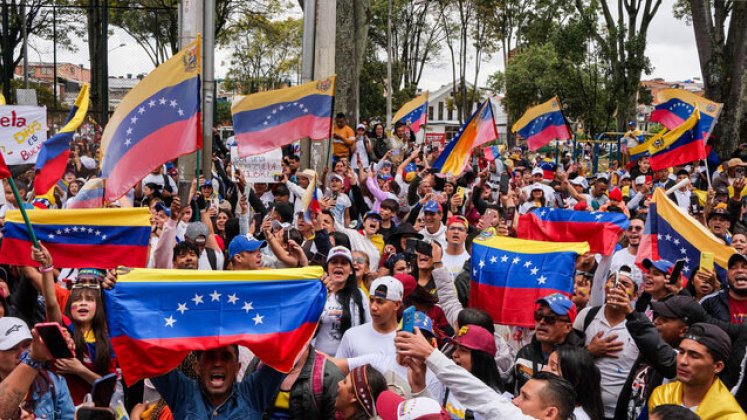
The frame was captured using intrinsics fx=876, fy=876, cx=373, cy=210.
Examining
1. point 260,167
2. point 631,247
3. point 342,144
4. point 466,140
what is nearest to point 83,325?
point 631,247

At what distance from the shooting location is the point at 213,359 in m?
4.69

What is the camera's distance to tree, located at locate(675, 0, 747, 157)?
1997 cm

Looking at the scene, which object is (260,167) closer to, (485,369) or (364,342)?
(364,342)

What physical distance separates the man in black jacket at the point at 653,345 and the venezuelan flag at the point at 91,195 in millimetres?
5008

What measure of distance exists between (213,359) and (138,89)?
4.18m

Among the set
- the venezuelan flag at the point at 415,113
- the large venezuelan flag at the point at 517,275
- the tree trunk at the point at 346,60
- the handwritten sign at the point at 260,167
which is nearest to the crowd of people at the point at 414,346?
the large venezuelan flag at the point at 517,275

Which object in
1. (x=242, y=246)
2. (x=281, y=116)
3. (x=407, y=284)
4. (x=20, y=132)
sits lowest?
(x=407, y=284)

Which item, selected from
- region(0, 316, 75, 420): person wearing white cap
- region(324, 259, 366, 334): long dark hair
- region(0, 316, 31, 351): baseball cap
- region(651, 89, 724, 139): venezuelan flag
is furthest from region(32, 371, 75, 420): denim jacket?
region(651, 89, 724, 139): venezuelan flag

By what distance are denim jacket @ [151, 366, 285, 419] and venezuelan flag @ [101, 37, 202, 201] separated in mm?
3315

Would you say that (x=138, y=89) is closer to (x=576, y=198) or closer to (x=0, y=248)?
(x=0, y=248)

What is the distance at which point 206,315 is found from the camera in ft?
15.7

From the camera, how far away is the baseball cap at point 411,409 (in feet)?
12.6

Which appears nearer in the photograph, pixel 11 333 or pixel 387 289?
pixel 11 333

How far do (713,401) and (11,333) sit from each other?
3.80 metres
